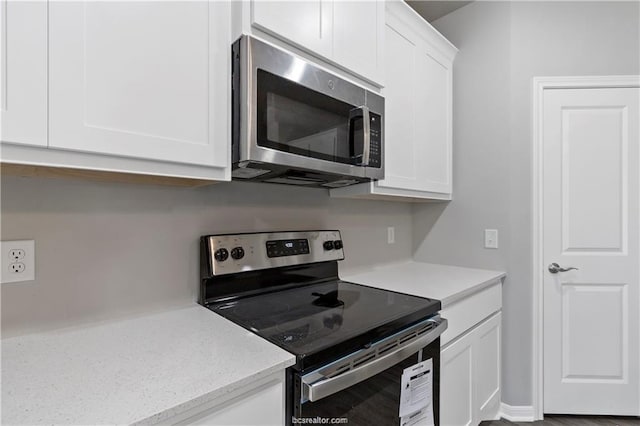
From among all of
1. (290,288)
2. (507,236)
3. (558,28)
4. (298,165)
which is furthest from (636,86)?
(290,288)

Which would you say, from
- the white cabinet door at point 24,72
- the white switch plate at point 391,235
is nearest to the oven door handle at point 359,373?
→ the white cabinet door at point 24,72

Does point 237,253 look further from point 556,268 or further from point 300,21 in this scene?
point 556,268

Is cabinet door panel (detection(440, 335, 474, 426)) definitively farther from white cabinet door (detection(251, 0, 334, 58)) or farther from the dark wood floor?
white cabinet door (detection(251, 0, 334, 58))

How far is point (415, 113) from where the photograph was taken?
1.92 metres

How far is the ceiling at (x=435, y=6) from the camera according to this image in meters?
2.23

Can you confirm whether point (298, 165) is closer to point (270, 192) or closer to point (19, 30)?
point (270, 192)

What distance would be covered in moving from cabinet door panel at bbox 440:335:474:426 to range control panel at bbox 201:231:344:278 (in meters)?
0.71

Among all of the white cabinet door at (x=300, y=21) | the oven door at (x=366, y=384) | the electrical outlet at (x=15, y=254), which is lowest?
the oven door at (x=366, y=384)

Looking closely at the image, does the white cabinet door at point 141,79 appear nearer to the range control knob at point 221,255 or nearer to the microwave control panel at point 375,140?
the range control knob at point 221,255

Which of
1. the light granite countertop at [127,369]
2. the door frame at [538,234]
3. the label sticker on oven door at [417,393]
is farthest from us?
the door frame at [538,234]

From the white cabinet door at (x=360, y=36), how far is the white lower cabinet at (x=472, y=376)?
4.29 feet

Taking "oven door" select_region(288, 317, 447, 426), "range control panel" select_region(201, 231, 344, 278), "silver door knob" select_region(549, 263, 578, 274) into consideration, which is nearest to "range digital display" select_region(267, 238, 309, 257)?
"range control panel" select_region(201, 231, 344, 278)

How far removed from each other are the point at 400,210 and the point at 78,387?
2.06 metres

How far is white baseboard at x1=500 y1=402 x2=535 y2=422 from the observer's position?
203 cm
